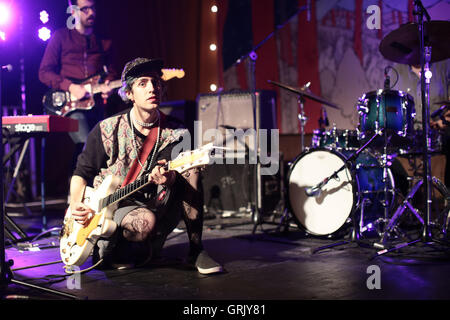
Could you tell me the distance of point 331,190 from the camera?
14.8ft

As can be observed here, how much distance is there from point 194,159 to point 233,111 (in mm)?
3215

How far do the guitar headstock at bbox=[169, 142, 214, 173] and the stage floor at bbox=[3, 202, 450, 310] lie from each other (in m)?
0.69

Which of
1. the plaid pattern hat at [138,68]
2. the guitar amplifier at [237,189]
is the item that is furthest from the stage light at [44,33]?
the plaid pattern hat at [138,68]

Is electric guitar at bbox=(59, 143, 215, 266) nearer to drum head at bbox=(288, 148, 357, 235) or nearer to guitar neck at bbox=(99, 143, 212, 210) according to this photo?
guitar neck at bbox=(99, 143, 212, 210)

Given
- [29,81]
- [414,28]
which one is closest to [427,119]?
[414,28]

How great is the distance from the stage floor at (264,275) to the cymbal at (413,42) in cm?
153

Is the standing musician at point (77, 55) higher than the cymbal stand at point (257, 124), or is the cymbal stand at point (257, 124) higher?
the standing musician at point (77, 55)

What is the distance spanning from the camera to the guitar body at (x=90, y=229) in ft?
10.5

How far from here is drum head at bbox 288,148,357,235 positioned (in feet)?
14.4

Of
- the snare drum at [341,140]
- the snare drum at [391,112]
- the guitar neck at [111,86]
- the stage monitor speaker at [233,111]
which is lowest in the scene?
the snare drum at [341,140]

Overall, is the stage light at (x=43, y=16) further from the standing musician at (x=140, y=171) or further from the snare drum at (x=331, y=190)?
the snare drum at (x=331, y=190)

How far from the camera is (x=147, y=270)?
343 cm

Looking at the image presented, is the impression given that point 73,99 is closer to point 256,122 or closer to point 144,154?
point 256,122

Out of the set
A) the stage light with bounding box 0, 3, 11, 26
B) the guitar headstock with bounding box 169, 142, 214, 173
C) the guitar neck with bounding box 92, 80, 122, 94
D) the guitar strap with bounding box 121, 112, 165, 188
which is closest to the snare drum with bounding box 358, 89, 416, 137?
the guitar strap with bounding box 121, 112, 165, 188
